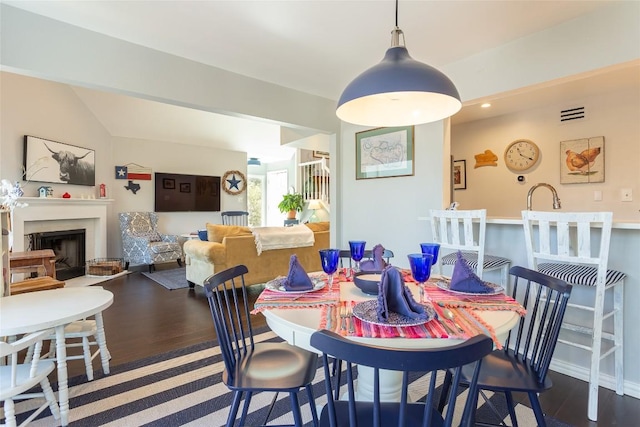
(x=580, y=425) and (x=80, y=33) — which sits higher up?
(x=80, y=33)

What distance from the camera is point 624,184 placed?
3.31 metres

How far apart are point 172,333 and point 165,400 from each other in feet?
3.62

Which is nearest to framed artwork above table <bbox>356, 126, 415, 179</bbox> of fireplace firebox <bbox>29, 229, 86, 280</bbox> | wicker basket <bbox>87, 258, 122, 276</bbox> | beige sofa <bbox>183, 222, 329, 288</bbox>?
beige sofa <bbox>183, 222, 329, 288</bbox>

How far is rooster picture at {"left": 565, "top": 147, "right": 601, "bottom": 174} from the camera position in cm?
348

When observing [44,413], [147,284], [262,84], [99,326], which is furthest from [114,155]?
[44,413]

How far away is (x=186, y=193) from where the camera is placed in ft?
23.3

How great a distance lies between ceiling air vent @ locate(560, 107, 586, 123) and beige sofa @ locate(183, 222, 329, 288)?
339cm

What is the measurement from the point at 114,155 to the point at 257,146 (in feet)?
9.98

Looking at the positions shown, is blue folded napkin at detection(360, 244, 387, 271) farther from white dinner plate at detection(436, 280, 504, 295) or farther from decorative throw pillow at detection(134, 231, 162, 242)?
decorative throw pillow at detection(134, 231, 162, 242)

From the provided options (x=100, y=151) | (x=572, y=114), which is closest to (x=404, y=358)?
(x=572, y=114)

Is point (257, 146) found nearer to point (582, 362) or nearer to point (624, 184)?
point (624, 184)

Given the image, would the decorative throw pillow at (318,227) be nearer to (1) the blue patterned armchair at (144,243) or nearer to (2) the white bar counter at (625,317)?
(1) the blue patterned armchair at (144,243)

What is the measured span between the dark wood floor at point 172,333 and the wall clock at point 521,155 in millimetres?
2590

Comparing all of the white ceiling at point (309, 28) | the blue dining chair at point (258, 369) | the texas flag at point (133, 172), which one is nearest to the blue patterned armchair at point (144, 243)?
the texas flag at point (133, 172)
